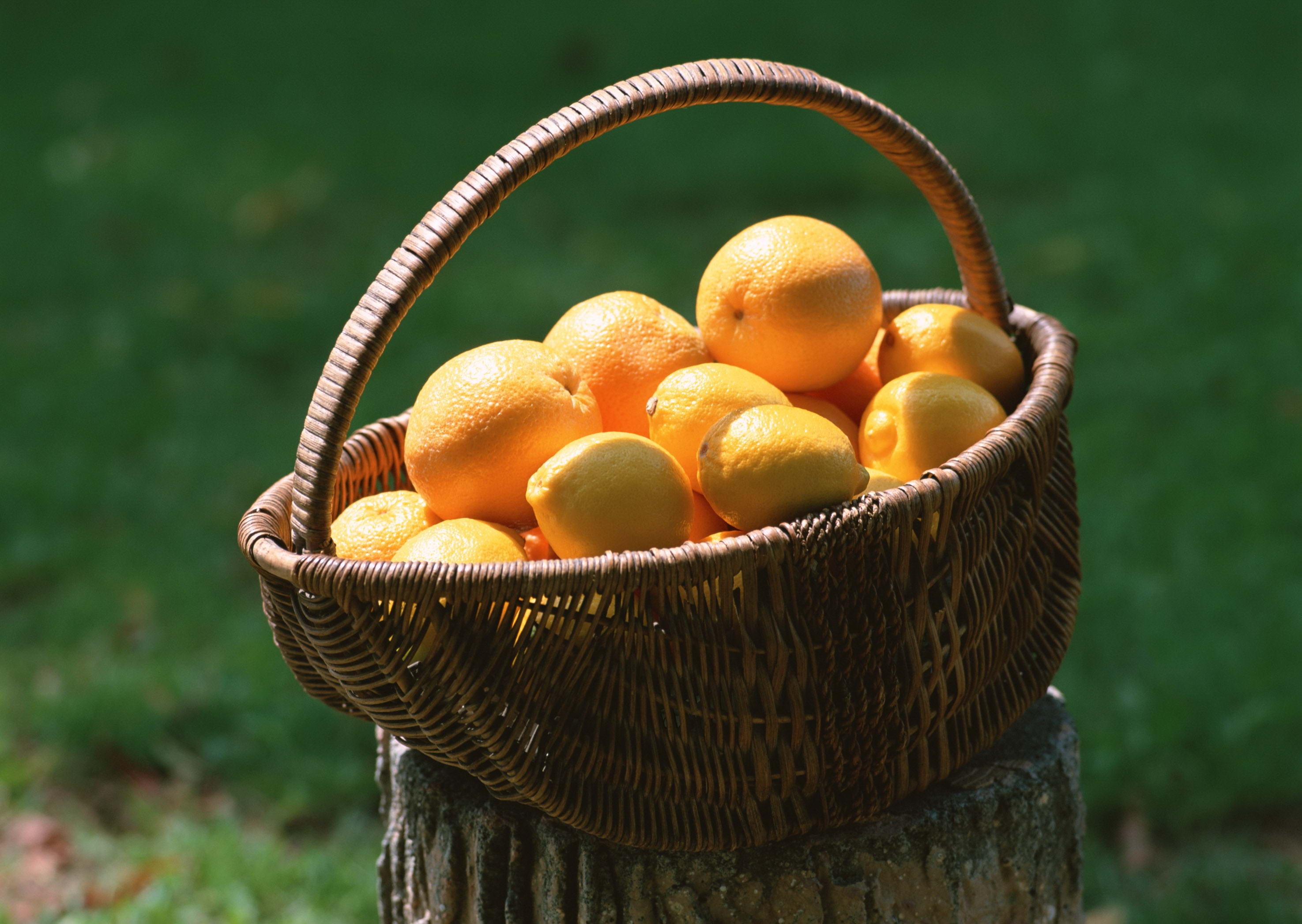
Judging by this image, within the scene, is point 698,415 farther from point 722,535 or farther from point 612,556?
point 612,556

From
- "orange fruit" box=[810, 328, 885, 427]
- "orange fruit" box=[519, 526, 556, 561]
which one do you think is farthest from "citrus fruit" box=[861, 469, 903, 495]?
"orange fruit" box=[519, 526, 556, 561]

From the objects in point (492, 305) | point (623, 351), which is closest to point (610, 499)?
point (623, 351)

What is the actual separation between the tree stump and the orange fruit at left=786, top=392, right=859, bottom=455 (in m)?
0.44

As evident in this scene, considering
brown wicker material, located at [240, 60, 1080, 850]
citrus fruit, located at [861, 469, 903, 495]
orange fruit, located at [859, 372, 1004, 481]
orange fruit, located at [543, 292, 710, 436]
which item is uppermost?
orange fruit, located at [543, 292, 710, 436]

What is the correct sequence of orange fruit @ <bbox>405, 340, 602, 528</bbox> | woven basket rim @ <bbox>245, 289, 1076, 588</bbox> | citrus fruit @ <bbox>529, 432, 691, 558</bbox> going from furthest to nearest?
1. orange fruit @ <bbox>405, 340, 602, 528</bbox>
2. citrus fruit @ <bbox>529, 432, 691, 558</bbox>
3. woven basket rim @ <bbox>245, 289, 1076, 588</bbox>

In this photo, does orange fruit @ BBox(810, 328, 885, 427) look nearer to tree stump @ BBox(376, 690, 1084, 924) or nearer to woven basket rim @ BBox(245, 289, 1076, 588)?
woven basket rim @ BBox(245, 289, 1076, 588)

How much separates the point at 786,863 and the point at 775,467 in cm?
46

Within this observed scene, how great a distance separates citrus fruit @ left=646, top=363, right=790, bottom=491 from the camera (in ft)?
4.29

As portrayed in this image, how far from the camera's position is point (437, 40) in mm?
6594

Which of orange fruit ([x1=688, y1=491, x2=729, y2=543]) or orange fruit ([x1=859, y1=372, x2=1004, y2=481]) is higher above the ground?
orange fruit ([x1=859, y1=372, x2=1004, y2=481])

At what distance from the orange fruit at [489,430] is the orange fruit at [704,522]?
15 centimetres

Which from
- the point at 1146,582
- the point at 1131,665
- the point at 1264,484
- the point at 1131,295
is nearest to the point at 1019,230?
the point at 1131,295

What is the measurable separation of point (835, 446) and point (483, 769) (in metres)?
0.49

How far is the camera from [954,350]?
1513 mm
